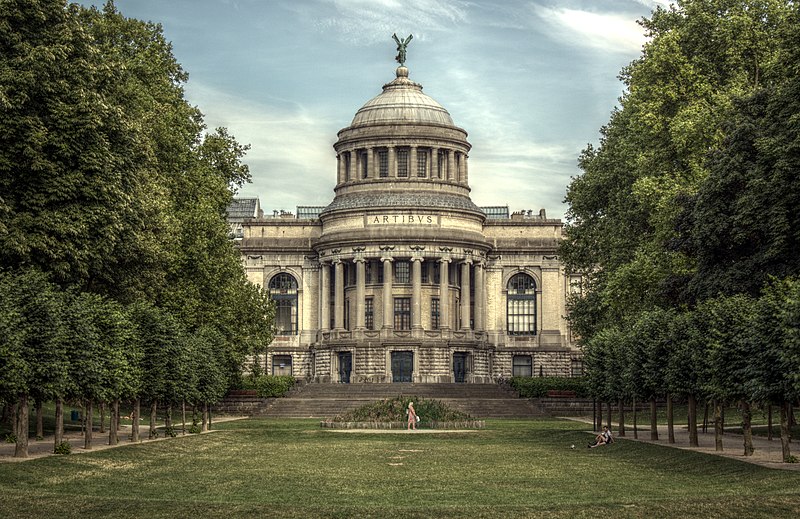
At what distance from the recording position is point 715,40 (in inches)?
2457

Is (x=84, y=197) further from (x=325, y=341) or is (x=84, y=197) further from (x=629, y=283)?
(x=325, y=341)

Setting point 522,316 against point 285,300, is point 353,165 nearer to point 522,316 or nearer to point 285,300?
point 285,300

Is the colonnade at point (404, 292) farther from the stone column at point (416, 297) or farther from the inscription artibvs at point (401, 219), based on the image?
the inscription artibvs at point (401, 219)

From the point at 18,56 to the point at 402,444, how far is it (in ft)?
73.8

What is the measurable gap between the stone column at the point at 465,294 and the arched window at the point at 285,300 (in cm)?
1631

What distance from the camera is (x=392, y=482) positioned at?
117 feet

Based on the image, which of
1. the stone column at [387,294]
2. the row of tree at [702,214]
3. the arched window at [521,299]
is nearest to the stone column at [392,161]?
the stone column at [387,294]

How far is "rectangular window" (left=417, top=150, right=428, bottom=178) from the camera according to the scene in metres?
126

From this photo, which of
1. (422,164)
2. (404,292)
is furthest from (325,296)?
(422,164)

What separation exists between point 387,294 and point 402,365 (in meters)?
6.60

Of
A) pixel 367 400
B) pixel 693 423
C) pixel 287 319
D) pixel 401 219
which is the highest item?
pixel 401 219

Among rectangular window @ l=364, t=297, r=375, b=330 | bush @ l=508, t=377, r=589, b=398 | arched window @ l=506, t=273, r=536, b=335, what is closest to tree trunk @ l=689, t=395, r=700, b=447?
bush @ l=508, t=377, r=589, b=398

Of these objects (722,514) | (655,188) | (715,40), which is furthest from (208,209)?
(722,514)

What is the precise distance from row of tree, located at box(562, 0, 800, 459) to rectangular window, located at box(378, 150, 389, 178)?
5041 cm
